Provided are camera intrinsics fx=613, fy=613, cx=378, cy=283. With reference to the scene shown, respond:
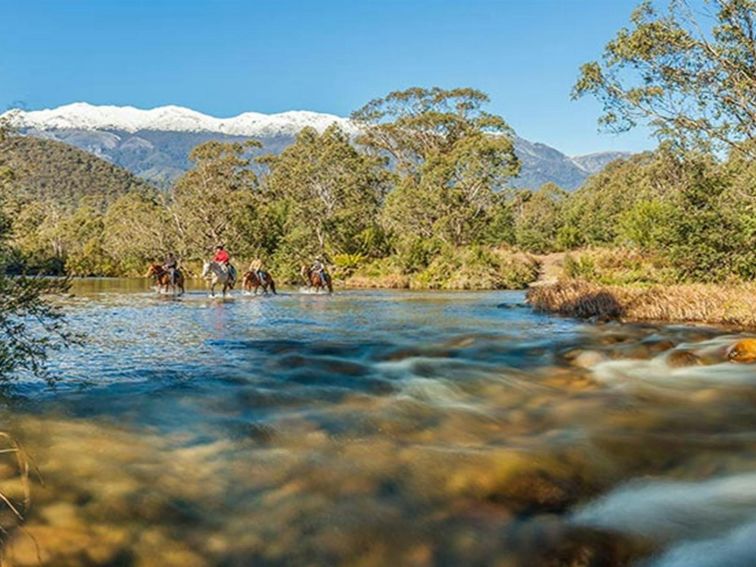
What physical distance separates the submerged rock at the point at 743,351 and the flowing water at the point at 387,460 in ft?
0.89

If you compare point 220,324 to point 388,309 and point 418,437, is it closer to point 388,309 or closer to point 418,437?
point 388,309

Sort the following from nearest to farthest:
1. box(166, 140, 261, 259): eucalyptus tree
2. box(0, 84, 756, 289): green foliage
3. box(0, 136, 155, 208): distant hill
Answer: box(0, 84, 756, 289): green foliage → box(166, 140, 261, 259): eucalyptus tree → box(0, 136, 155, 208): distant hill

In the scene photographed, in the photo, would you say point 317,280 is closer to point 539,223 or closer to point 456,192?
point 456,192

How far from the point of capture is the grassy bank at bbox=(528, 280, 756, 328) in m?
14.1

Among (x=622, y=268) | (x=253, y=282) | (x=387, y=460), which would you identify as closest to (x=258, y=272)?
(x=253, y=282)

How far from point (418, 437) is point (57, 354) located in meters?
6.92

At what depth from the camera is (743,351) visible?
9.13 metres

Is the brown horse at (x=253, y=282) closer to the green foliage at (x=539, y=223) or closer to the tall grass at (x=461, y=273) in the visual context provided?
the tall grass at (x=461, y=273)

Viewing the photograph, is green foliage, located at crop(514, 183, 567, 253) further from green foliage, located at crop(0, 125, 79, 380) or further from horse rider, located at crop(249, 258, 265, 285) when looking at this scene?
green foliage, located at crop(0, 125, 79, 380)

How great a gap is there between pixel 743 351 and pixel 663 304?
21.4 feet

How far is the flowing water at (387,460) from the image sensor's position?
3.77 m

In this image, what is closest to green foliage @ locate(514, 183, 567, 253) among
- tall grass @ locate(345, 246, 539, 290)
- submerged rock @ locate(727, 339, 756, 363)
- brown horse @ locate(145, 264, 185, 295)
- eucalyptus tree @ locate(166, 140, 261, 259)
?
tall grass @ locate(345, 246, 539, 290)

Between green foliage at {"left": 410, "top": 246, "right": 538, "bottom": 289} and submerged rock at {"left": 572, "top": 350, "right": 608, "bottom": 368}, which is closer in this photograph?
submerged rock at {"left": 572, "top": 350, "right": 608, "bottom": 368}

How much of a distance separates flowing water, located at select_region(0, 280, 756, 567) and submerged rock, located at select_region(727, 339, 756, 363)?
0.27 m
